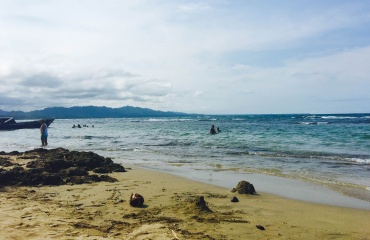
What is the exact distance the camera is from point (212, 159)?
17000mm

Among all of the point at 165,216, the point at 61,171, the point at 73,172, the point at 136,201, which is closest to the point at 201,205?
the point at 165,216

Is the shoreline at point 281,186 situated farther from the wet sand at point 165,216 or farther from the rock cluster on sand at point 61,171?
the rock cluster on sand at point 61,171

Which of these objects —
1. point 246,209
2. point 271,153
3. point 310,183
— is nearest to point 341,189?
point 310,183

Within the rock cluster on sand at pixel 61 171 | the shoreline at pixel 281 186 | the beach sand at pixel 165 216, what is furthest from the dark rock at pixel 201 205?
the rock cluster on sand at pixel 61 171

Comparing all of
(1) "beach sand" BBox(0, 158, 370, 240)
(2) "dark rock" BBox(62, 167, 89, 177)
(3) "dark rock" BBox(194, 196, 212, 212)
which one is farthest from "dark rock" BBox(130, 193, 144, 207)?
(2) "dark rock" BBox(62, 167, 89, 177)

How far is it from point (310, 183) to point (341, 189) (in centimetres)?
110

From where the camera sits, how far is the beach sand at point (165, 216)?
5.41m

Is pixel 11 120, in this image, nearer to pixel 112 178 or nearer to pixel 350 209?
pixel 112 178

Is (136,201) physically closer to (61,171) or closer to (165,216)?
(165,216)

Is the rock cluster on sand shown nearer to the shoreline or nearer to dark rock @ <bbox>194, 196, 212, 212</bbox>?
the shoreline

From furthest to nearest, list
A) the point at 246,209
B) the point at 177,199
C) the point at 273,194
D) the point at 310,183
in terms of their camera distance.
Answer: the point at 310,183, the point at 273,194, the point at 177,199, the point at 246,209

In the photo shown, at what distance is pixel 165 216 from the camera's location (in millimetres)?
6398

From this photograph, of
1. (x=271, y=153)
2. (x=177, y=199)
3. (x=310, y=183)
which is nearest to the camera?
(x=177, y=199)

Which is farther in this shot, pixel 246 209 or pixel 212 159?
pixel 212 159
